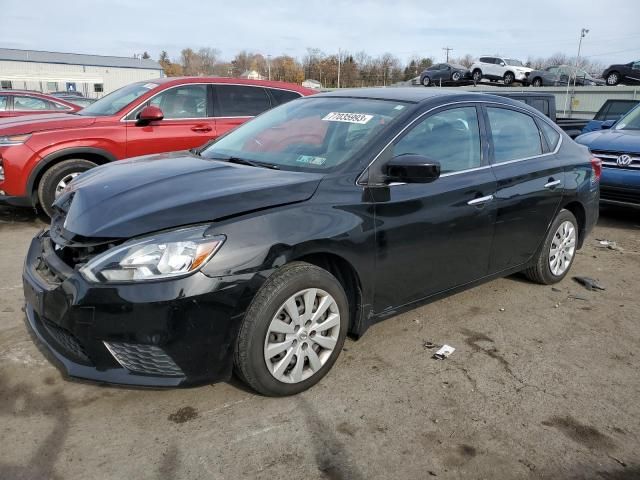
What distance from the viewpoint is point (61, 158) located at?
6297mm

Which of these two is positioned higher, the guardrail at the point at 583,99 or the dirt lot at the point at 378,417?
the guardrail at the point at 583,99

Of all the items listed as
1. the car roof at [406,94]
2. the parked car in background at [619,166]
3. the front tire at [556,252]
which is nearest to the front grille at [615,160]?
the parked car in background at [619,166]

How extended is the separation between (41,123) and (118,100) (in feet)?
3.36

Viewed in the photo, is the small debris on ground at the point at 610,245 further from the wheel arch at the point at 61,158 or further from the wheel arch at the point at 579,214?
the wheel arch at the point at 61,158

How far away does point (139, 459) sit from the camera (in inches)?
95.1

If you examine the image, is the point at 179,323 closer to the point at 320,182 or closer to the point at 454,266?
the point at 320,182

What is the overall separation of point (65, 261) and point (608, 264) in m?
Result: 5.25

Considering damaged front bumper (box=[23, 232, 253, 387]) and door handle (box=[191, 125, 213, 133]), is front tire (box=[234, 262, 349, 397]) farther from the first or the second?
door handle (box=[191, 125, 213, 133])

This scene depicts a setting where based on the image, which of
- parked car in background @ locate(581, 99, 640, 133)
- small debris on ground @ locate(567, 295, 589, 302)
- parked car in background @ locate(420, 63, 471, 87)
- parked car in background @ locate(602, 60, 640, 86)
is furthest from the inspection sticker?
parked car in background @ locate(420, 63, 471, 87)

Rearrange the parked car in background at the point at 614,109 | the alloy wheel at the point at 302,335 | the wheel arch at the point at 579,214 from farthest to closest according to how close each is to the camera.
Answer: the parked car in background at the point at 614,109 < the wheel arch at the point at 579,214 < the alloy wheel at the point at 302,335

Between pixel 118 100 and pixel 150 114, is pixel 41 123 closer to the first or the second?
pixel 118 100

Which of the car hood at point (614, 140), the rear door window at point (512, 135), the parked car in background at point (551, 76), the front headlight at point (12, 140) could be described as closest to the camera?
the rear door window at point (512, 135)

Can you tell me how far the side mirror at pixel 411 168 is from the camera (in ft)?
9.97

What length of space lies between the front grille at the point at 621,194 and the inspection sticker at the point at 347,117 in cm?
505
